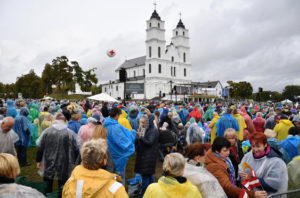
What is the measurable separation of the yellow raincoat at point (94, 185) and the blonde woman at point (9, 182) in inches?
13.8

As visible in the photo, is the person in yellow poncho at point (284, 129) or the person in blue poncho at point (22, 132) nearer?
the person in yellow poncho at point (284, 129)

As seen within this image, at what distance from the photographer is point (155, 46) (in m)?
71.4

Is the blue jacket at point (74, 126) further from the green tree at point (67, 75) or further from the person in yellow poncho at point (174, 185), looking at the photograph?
the green tree at point (67, 75)

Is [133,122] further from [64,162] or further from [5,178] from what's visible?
[5,178]

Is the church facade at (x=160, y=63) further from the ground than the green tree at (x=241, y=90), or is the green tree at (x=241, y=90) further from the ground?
the church facade at (x=160, y=63)

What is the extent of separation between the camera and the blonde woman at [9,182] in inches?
71.5

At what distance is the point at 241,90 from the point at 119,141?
90.6 m

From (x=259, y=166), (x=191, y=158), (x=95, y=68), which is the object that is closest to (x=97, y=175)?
(x=191, y=158)

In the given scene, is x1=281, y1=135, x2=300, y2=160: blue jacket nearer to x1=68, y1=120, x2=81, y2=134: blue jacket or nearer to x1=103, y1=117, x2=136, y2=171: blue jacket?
x1=103, y1=117, x2=136, y2=171: blue jacket

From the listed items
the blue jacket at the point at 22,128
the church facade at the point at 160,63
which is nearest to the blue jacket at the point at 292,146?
the blue jacket at the point at 22,128

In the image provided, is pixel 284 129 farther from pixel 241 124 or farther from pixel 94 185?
pixel 94 185

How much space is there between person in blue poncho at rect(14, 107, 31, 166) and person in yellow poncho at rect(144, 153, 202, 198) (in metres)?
6.36

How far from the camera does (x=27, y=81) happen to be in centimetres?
6581

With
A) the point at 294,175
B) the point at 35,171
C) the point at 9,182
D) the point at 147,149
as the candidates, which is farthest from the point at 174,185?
the point at 35,171
